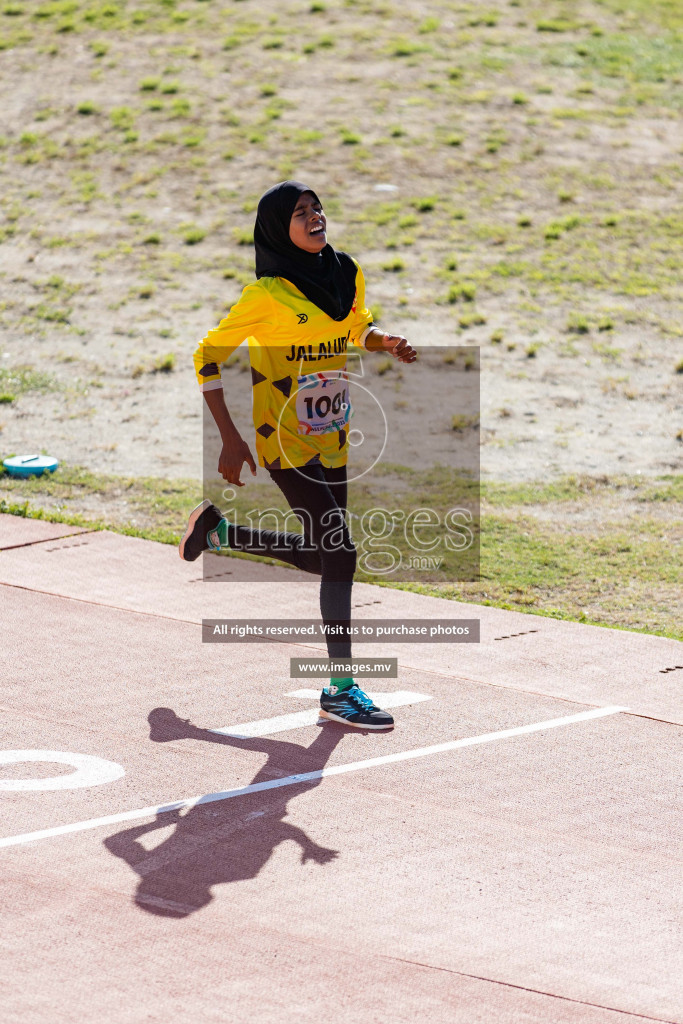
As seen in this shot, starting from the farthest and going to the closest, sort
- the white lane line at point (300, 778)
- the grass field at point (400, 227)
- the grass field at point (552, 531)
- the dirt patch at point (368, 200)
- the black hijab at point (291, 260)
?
the dirt patch at point (368, 200), the grass field at point (400, 227), the grass field at point (552, 531), the black hijab at point (291, 260), the white lane line at point (300, 778)

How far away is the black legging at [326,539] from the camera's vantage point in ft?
19.8

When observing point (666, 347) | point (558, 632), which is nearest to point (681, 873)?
point (558, 632)

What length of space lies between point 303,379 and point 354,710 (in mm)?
1463

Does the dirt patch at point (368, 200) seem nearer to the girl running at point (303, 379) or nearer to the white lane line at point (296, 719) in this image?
the white lane line at point (296, 719)

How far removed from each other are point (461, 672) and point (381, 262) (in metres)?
10.8

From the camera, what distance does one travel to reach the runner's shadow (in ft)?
15.1

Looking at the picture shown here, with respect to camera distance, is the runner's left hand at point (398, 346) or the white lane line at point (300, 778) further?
Answer: the runner's left hand at point (398, 346)

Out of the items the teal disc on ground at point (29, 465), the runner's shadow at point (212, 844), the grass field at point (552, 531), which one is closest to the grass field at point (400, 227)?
the grass field at point (552, 531)

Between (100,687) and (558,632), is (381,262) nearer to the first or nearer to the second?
(558,632)

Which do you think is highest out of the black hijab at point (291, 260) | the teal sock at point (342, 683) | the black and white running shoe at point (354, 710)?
the black hijab at point (291, 260)

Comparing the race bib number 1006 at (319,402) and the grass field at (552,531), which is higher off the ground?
the race bib number 1006 at (319,402)

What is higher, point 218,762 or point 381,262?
point 381,262

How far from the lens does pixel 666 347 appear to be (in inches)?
581

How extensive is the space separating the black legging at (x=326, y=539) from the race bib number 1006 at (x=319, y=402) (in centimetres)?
19
